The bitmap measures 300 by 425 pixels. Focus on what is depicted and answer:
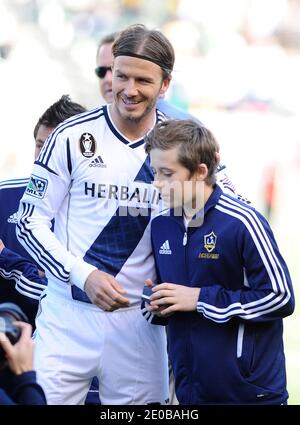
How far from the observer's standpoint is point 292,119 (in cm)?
1648

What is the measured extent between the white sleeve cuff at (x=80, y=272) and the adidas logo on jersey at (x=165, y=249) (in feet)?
0.92

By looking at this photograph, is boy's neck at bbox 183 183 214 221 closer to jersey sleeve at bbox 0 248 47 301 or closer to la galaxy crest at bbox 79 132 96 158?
la galaxy crest at bbox 79 132 96 158

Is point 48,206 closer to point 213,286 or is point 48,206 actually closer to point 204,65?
point 213,286

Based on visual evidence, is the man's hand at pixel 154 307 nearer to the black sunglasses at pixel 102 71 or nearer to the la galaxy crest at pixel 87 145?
the la galaxy crest at pixel 87 145

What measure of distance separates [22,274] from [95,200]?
63cm

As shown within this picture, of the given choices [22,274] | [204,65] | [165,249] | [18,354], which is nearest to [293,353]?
[22,274]

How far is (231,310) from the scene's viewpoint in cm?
347

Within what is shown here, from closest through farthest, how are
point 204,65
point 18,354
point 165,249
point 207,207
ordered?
point 18,354 < point 207,207 < point 165,249 < point 204,65

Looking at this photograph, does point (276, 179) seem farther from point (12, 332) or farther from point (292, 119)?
point (12, 332)

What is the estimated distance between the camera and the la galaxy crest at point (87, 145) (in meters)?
3.79

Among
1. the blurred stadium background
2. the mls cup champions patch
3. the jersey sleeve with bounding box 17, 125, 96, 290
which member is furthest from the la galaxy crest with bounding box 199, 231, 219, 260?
the blurred stadium background

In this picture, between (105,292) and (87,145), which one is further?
(87,145)

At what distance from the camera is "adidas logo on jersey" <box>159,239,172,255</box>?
12.2ft

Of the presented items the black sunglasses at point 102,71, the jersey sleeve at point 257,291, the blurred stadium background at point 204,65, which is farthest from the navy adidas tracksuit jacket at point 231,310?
the blurred stadium background at point 204,65
